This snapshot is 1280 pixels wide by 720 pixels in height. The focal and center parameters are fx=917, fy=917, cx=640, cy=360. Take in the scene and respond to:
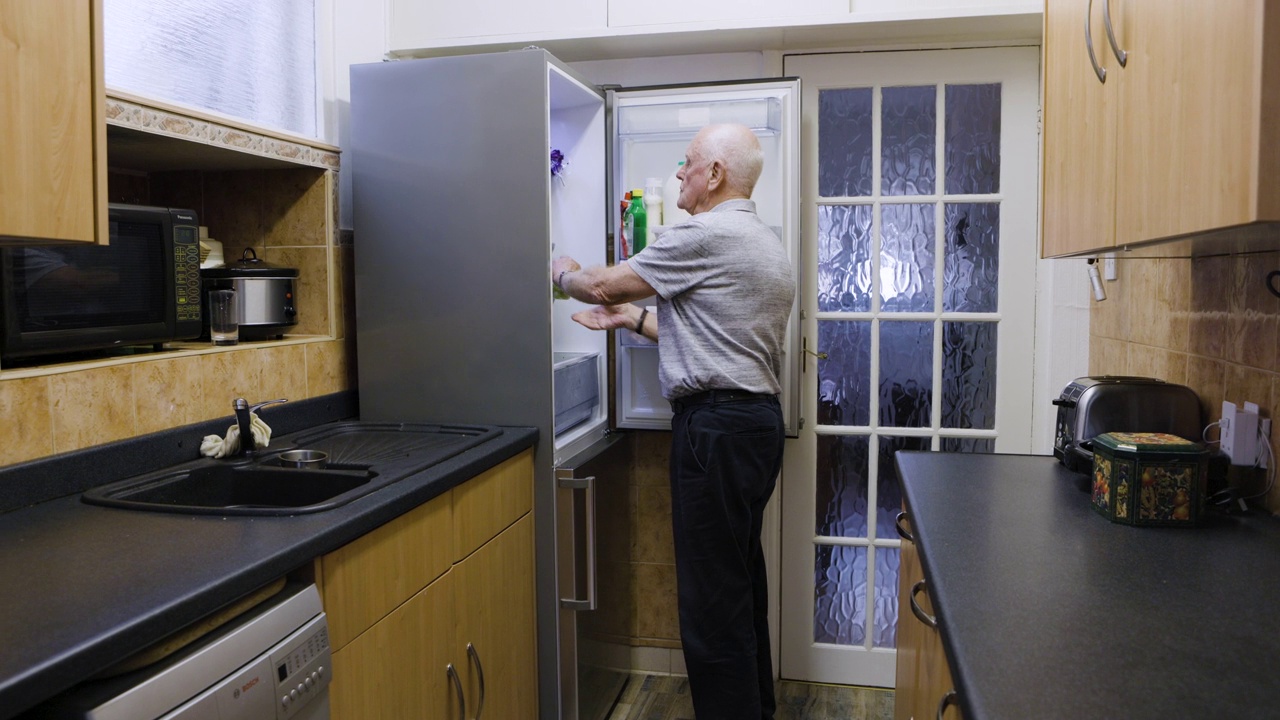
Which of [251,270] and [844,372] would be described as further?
[844,372]

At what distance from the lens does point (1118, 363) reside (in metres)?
2.12

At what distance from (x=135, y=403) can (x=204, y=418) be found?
19cm

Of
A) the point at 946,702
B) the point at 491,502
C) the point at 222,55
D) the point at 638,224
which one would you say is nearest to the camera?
the point at 946,702

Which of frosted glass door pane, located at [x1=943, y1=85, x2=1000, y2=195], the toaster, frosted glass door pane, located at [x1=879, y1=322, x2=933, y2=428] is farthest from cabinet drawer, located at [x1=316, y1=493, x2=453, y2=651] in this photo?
frosted glass door pane, located at [x1=943, y1=85, x2=1000, y2=195]

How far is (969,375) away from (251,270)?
6.72ft

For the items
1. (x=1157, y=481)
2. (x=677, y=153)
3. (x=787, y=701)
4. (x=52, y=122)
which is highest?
(x=677, y=153)

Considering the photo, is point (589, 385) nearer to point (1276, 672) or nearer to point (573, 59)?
point (573, 59)

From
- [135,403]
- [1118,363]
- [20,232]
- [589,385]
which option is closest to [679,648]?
[589,385]

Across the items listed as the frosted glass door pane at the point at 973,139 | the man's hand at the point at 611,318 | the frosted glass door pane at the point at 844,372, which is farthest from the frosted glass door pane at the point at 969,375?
the man's hand at the point at 611,318

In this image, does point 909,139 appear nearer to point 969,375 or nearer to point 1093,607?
point 969,375

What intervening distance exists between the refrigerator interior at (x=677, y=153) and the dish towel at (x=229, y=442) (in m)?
1.09

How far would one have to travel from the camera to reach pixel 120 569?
117cm

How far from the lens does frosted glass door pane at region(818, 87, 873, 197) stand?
9.15 feet

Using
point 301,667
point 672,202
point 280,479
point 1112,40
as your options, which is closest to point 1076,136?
point 1112,40
